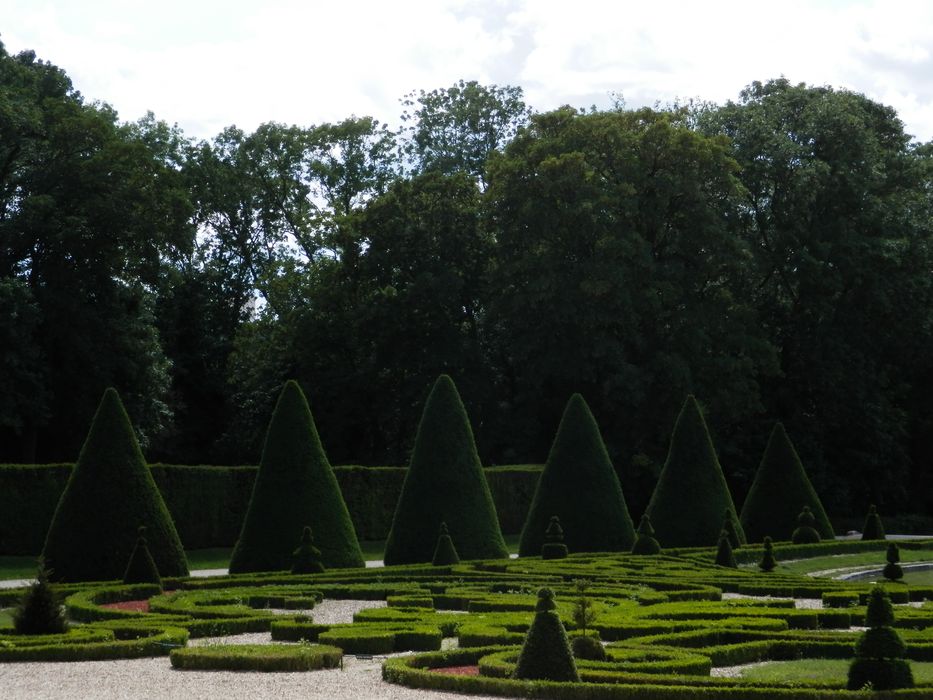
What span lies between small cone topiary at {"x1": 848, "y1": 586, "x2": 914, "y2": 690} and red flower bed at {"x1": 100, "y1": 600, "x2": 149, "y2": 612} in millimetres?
10671

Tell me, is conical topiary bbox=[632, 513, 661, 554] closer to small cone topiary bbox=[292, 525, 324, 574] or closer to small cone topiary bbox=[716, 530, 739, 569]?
small cone topiary bbox=[716, 530, 739, 569]

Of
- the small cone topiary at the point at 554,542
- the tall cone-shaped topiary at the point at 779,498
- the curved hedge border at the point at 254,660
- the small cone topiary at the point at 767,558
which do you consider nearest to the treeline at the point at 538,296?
the tall cone-shaped topiary at the point at 779,498

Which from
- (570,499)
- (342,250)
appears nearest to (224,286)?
(342,250)

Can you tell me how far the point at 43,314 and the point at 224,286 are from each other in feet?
62.3

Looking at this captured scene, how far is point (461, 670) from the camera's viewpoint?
530 inches

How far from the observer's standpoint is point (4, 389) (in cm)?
4019

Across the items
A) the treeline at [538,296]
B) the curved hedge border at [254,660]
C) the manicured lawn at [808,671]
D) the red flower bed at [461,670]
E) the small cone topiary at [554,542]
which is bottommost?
the manicured lawn at [808,671]

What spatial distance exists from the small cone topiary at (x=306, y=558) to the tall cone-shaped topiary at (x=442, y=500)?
3658 mm

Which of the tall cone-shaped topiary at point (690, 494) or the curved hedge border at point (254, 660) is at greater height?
the tall cone-shaped topiary at point (690, 494)

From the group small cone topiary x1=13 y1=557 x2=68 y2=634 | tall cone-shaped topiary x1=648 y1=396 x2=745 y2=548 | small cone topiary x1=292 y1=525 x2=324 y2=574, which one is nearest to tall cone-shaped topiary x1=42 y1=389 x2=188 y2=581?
small cone topiary x1=292 y1=525 x2=324 y2=574

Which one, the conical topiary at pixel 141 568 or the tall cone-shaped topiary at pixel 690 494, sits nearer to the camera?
the conical topiary at pixel 141 568

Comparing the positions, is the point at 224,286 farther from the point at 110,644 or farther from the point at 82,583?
the point at 110,644

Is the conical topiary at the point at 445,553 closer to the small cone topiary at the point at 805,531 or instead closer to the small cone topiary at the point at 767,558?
the small cone topiary at the point at 767,558

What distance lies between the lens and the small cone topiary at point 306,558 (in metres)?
23.8
